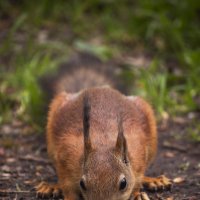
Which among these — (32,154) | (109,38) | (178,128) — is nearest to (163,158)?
(178,128)

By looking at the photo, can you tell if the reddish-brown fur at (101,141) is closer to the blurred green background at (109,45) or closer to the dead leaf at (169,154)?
the dead leaf at (169,154)

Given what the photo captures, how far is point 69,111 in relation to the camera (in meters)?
4.75

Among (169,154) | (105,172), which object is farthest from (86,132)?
(169,154)

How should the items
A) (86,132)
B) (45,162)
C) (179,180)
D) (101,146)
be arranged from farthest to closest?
(45,162)
(179,180)
(101,146)
(86,132)

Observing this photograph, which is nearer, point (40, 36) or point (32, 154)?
point (32, 154)

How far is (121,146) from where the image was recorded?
3.96m

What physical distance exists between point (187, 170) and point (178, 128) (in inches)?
41.6

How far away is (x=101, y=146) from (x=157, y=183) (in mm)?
819

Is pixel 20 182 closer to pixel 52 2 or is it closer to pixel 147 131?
pixel 147 131

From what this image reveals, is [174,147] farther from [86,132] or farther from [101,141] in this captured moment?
[86,132]

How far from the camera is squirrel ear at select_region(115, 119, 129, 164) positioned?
392cm

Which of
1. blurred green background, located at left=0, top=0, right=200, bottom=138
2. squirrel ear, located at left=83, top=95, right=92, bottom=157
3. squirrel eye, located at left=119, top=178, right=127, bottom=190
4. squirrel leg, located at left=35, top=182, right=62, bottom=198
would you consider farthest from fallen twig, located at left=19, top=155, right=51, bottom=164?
squirrel eye, located at left=119, top=178, right=127, bottom=190

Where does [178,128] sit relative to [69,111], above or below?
below

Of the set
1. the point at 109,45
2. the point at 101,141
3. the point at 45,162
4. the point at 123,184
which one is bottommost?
the point at 45,162
